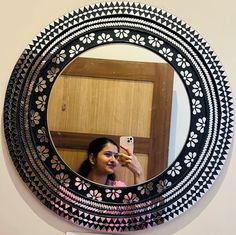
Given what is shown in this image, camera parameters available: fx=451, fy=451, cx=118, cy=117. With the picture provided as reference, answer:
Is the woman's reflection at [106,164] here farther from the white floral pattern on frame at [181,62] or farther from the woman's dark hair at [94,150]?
the white floral pattern on frame at [181,62]

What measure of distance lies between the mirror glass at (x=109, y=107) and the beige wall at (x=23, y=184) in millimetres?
147

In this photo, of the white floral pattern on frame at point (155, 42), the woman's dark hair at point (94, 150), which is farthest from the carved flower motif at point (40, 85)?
the white floral pattern on frame at point (155, 42)

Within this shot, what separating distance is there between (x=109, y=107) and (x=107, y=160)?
0.15 m

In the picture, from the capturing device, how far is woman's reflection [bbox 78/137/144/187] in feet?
4.04

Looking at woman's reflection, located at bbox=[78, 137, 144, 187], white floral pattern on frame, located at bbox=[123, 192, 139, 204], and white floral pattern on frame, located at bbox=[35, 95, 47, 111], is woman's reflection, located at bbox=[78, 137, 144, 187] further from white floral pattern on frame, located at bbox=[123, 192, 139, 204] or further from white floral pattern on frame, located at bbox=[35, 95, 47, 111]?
white floral pattern on frame, located at bbox=[35, 95, 47, 111]

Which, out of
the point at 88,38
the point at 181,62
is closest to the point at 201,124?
the point at 181,62

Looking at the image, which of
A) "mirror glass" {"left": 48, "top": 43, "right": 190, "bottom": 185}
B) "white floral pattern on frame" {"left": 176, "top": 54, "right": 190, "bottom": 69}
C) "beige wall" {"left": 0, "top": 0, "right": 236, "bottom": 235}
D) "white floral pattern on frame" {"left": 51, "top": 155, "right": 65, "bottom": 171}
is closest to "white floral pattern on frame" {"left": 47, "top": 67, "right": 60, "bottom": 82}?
"mirror glass" {"left": 48, "top": 43, "right": 190, "bottom": 185}

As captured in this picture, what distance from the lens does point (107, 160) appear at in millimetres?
1236

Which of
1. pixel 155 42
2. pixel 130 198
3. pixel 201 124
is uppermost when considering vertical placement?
pixel 155 42

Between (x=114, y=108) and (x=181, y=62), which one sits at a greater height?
(x=181, y=62)

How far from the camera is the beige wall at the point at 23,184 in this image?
1247 mm

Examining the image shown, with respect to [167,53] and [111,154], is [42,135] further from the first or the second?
[167,53]

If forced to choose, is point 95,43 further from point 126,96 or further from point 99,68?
point 126,96

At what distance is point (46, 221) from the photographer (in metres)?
1.26
